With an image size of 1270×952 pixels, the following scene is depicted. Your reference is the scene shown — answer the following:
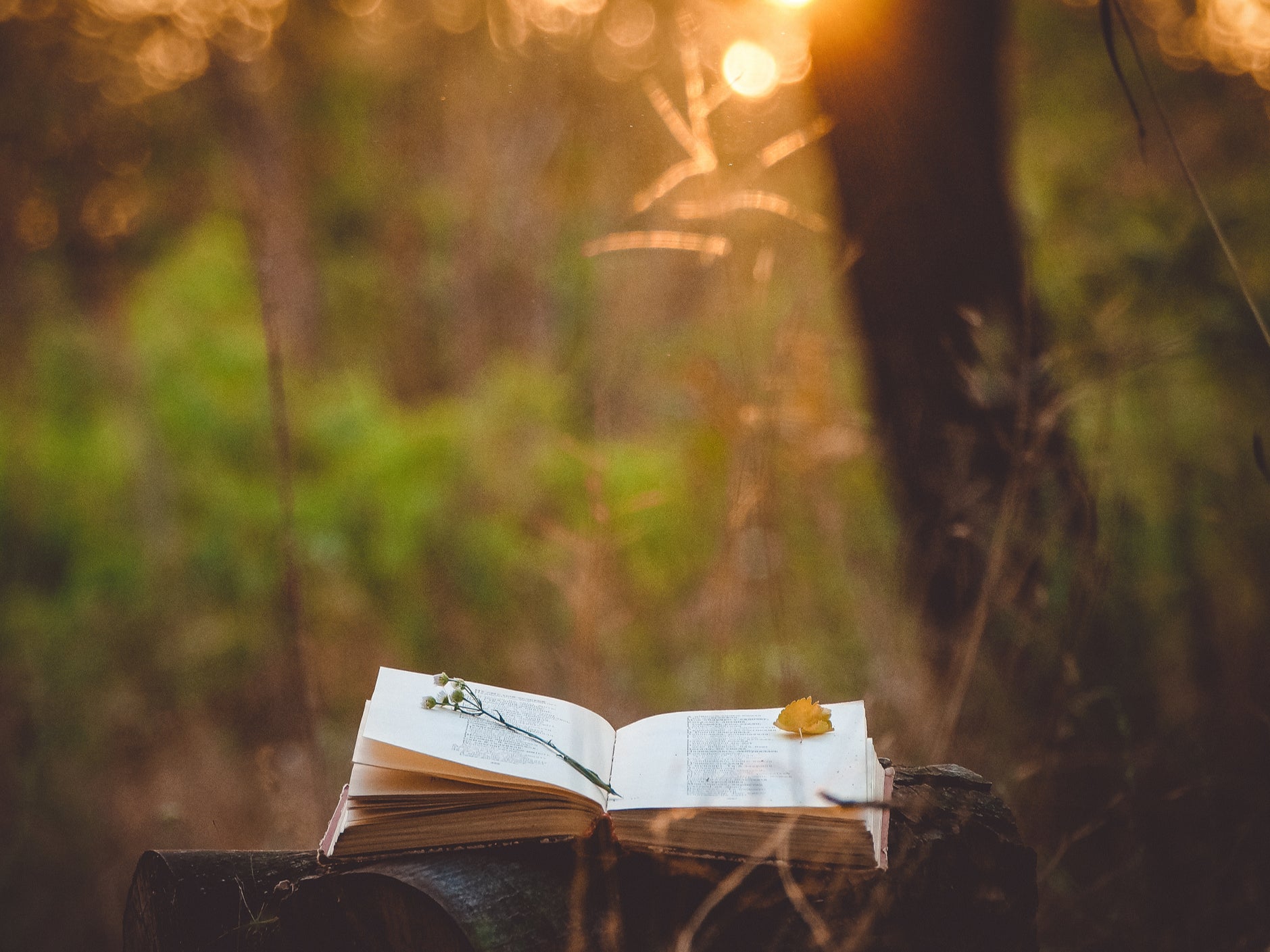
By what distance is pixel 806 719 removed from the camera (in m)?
0.89

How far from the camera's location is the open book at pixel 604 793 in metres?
0.78

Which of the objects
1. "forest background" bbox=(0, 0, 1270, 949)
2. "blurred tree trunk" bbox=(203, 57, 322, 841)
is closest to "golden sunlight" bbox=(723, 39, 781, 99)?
"forest background" bbox=(0, 0, 1270, 949)

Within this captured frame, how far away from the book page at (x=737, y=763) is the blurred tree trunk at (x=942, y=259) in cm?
117

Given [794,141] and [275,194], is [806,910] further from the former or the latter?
[275,194]

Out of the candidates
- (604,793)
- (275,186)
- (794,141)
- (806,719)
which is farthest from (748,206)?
(275,186)

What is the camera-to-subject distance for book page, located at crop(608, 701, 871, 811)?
79 centimetres

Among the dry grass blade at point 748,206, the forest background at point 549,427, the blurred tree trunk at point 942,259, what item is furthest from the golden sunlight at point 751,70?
the dry grass blade at point 748,206

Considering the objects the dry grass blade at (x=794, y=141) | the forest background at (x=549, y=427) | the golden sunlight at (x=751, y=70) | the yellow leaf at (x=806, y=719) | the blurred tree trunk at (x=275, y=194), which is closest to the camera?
the yellow leaf at (x=806, y=719)

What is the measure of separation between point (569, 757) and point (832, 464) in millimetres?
2045

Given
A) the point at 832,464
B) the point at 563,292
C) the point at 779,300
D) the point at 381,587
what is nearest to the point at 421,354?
the point at 563,292

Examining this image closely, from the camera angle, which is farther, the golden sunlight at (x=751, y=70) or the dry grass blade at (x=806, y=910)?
the golden sunlight at (x=751, y=70)

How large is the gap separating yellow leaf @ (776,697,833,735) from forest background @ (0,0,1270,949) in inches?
24.8

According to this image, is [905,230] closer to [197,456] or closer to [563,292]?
[563,292]

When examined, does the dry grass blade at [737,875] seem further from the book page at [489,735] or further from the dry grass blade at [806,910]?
the book page at [489,735]
